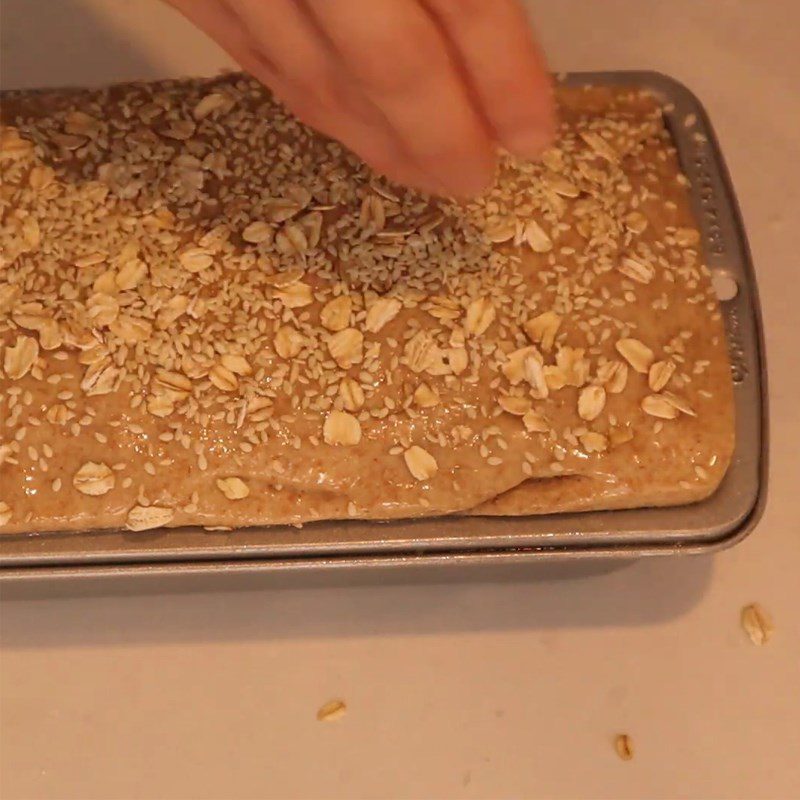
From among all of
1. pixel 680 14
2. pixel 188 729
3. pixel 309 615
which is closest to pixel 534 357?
pixel 309 615

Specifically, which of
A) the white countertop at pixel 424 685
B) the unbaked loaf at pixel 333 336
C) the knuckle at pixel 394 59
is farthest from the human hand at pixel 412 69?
the white countertop at pixel 424 685

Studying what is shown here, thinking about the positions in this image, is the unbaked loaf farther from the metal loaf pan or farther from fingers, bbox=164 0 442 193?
fingers, bbox=164 0 442 193

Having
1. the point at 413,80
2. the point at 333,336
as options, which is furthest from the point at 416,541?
the point at 413,80

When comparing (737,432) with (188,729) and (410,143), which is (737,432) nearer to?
(410,143)

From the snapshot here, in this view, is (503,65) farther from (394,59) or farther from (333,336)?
(333,336)

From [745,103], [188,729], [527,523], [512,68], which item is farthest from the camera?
[745,103]

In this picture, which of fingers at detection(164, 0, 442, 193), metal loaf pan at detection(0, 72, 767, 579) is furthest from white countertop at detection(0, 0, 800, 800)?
fingers at detection(164, 0, 442, 193)

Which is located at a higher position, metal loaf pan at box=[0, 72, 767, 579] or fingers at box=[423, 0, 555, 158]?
fingers at box=[423, 0, 555, 158]
